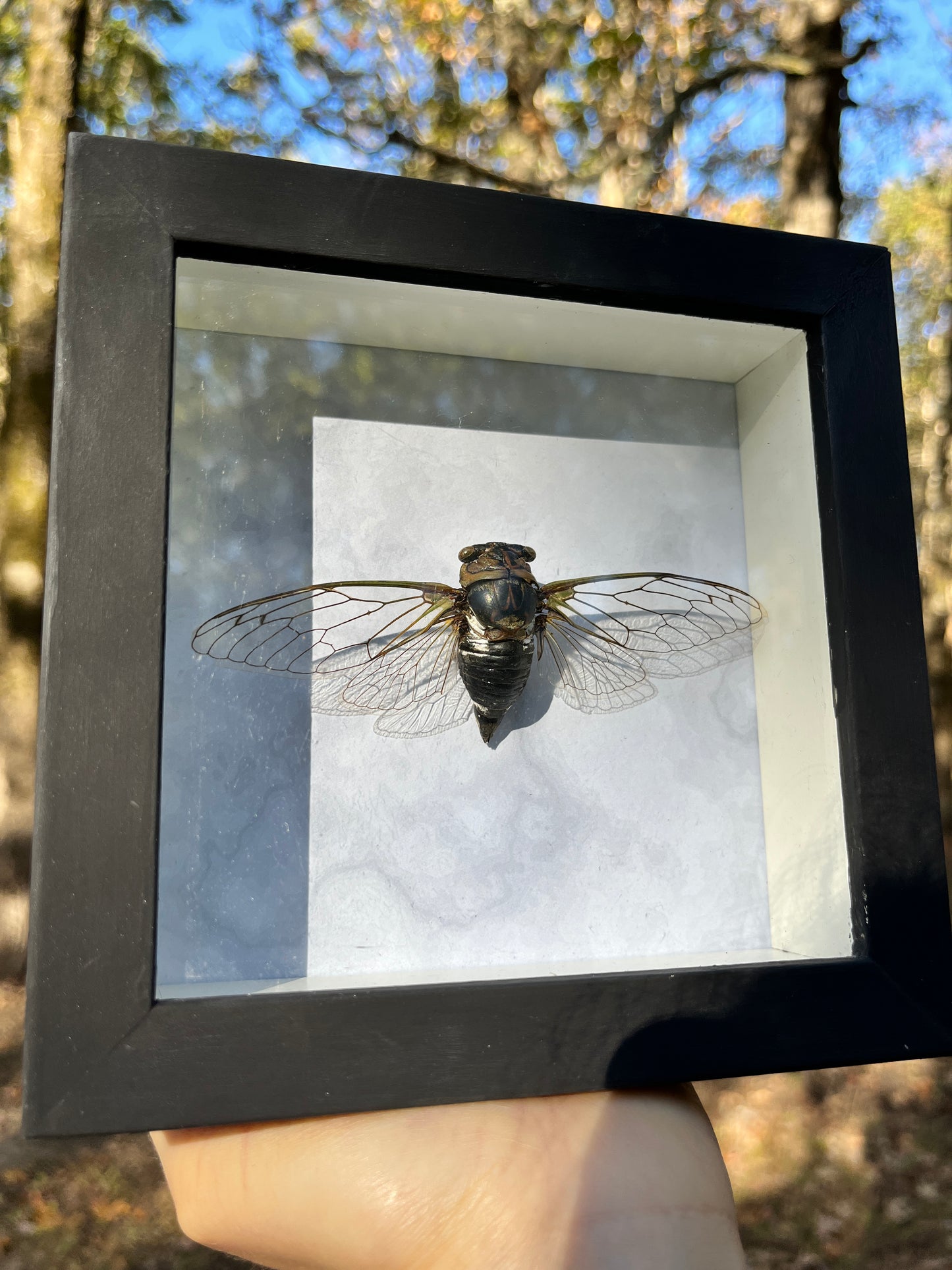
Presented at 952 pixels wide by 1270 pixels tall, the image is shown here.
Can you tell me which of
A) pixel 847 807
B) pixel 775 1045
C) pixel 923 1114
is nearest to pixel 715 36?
pixel 847 807

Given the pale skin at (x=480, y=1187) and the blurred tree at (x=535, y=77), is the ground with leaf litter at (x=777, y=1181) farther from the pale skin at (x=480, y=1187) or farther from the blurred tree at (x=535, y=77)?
the blurred tree at (x=535, y=77)

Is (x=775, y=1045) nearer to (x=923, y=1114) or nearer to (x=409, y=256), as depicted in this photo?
(x=409, y=256)

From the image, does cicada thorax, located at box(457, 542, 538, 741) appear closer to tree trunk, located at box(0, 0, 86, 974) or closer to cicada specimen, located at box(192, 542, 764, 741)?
cicada specimen, located at box(192, 542, 764, 741)

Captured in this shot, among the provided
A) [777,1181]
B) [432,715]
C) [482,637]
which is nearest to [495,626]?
[482,637]

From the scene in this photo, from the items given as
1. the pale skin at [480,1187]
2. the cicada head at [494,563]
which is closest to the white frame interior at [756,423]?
the pale skin at [480,1187]

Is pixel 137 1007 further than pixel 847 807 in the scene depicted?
No

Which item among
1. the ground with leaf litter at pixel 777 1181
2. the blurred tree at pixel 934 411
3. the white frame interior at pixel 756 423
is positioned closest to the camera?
the white frame interior at pixel 756 423

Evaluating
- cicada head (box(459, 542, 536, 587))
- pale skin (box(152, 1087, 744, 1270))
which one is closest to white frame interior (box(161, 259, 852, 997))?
pale skin (box(152, 1087, 744, 1270))
